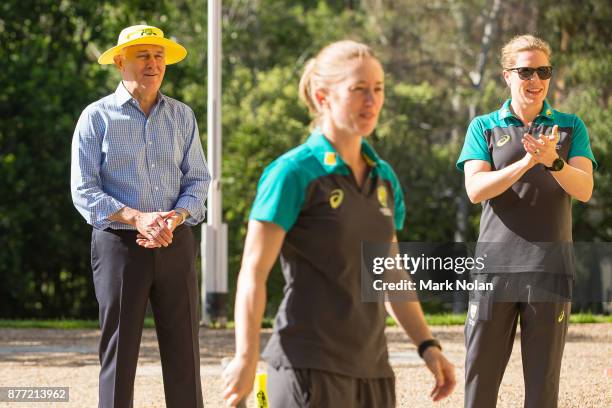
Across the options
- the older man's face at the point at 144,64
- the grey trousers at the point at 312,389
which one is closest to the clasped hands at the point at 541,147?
the grey trousers at the point at 312,389

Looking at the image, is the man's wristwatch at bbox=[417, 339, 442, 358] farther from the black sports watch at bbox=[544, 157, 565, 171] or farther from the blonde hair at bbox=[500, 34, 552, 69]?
the blonde hair at bbox=[500, 34, 552, 69]

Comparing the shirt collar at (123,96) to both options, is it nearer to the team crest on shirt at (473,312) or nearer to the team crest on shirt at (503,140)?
the team crest on shirt at (503,140)

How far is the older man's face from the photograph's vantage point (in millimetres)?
5680

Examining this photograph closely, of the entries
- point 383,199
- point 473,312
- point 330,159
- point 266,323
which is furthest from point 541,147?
point 266,323

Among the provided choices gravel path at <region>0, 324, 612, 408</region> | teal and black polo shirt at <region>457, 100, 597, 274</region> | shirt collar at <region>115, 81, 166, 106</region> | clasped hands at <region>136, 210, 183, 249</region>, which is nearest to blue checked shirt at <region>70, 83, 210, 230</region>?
shirt collar at <region>115, 81, 166, 106</region>

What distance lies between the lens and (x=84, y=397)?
833cm

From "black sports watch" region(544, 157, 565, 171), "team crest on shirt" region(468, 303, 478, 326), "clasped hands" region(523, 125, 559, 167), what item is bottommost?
"team crest on shirt" region(468, 303, 478, 326)

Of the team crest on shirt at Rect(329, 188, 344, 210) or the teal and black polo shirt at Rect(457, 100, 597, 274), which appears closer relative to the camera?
the team crest on shirt at Rect(329, 188, 344, 210)

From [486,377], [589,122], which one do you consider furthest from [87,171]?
[589,122]

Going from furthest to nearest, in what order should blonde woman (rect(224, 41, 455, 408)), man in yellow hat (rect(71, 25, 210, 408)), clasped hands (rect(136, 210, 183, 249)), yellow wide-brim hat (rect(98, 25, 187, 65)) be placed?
yellow wide-brim hat (rect(98, 25, 187, 65)) < man in yellow hat (rect(71, 25, 210, 408)) < clasped hands (rect(136, 210, 183, 249)) < blonde woman (rect(224, 41, 455, 408))

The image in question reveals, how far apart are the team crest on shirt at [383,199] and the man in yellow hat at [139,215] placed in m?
1.90

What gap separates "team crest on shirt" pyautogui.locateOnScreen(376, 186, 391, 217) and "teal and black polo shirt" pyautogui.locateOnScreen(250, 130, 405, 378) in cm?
6

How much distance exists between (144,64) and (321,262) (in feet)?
A: 7.87

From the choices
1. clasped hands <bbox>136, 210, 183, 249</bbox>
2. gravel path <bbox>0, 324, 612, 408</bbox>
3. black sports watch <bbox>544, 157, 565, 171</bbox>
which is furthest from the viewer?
gravel path <bbox>0, 324, 612, 408</bbox>
